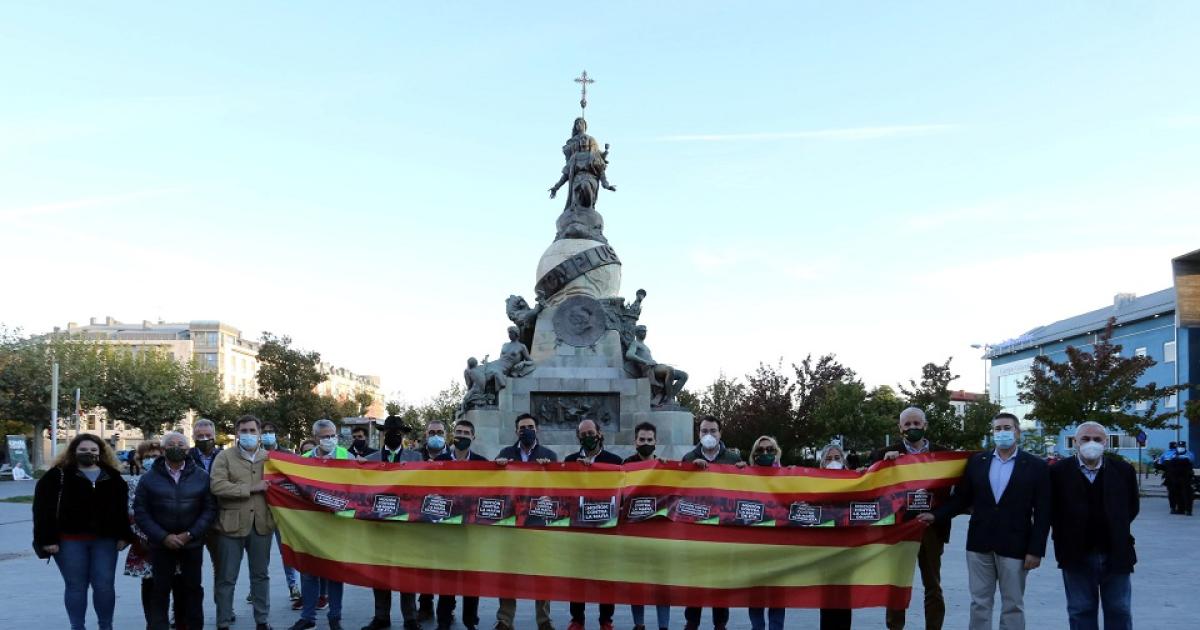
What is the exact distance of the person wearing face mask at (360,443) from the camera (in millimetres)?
12656

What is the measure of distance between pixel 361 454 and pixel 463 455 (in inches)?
77.9

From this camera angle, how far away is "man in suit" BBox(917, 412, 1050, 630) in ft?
29.2

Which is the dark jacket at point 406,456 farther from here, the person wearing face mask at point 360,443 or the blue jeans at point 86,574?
the blue jeans at point 86,574

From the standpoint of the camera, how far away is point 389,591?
10516 millimetres

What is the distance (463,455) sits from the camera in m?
11.3

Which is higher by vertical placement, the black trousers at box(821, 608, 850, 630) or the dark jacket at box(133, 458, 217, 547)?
the dark jacket at box(133, 458, 217, 547)

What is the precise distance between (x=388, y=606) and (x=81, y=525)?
294cm

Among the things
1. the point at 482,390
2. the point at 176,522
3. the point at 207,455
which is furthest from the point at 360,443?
the point at 482,390

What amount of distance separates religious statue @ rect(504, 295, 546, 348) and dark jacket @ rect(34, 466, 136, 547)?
17811 millimetres

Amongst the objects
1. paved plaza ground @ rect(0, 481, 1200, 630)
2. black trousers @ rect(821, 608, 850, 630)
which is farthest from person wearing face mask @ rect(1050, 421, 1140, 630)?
paved plaza ground @ rect(0, 481, 1200, 630)

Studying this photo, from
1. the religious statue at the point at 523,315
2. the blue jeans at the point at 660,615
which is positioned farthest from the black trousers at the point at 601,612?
the religious statue at the point at 523,315

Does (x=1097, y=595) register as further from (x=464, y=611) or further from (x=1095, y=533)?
(x=464, y=611)

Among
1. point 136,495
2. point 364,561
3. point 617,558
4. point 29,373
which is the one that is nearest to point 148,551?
point 136,495

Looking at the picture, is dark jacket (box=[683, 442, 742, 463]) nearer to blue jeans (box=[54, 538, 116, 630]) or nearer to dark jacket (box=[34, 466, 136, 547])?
dark jacket (box=[34, 466, 136, 547])
